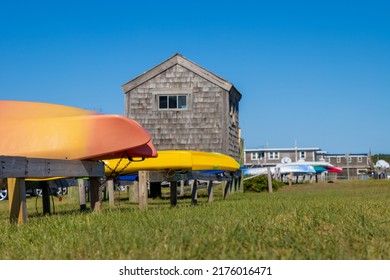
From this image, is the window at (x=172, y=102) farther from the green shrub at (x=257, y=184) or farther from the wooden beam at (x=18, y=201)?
the wooden beam at (x=18, y=201)

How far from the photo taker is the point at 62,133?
9.24 m

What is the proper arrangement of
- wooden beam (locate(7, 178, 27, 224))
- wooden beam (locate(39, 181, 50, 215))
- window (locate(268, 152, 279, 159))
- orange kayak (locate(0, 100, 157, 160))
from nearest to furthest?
wooden beam (locate(7, 178, 27, 224))
orange kayak (locate(0, 100, 157, 160))
wooden beam (locate(39, 181, 50, 215))
window (locate(268, 152, 279, 159))

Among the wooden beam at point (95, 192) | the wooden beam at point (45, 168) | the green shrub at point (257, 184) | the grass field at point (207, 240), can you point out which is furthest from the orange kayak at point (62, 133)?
the green shrub at point (257, 184)

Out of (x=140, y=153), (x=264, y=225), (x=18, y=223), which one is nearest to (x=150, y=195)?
(x=140, y=153)

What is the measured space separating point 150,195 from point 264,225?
19.9 m

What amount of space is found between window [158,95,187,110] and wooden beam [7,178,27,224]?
20044mm

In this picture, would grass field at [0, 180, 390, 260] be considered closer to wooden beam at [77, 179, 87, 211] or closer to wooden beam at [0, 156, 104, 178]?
wooden beam at [0, 156, 104, 178]

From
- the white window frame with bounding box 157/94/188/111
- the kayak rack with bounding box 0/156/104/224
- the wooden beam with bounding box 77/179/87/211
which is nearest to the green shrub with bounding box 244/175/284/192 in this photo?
the white window frame with bounding box 157/94/188/111

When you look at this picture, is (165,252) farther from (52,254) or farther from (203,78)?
(203,78)

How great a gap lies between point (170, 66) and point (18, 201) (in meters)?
20.6

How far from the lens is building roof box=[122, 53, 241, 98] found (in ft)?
91.4

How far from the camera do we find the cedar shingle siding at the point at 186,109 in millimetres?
27734

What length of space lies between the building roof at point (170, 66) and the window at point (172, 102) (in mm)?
1116
